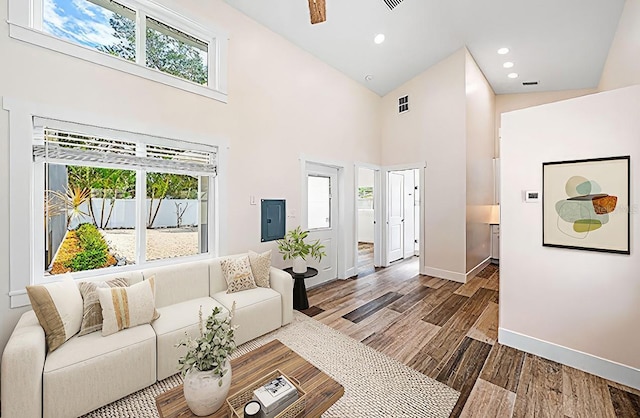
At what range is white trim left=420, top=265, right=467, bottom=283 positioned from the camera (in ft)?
15.6

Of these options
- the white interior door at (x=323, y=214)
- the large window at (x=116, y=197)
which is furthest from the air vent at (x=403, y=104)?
the large window at (x=116, y=197)

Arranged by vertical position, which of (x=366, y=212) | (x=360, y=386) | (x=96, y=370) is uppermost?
(x=366, y=212)

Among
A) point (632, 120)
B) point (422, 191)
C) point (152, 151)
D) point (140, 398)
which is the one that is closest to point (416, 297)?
point (422, 191)

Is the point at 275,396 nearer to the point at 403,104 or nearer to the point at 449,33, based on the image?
the point at 449,33

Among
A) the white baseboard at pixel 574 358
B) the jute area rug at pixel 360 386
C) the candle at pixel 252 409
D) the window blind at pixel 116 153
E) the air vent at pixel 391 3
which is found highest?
the air vent at pixel 391 3

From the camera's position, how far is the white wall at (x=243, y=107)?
216 centimetres

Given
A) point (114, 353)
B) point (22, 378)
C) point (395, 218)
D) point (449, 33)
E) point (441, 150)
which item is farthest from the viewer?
point (395, 218)

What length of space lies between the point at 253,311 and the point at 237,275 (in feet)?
1.55

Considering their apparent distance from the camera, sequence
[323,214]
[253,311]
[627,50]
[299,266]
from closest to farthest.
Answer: [253,311], [627,50], [299,266], [323,214]

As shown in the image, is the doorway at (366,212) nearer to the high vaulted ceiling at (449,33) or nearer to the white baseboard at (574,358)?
the high vaulted ceiling at (449,33)

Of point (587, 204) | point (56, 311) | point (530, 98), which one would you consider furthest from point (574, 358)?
point (530, 98)

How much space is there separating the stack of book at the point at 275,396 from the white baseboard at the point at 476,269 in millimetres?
4377

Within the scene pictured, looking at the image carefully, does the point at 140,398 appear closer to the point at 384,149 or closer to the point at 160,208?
the point at 160,208

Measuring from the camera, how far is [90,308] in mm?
2084
